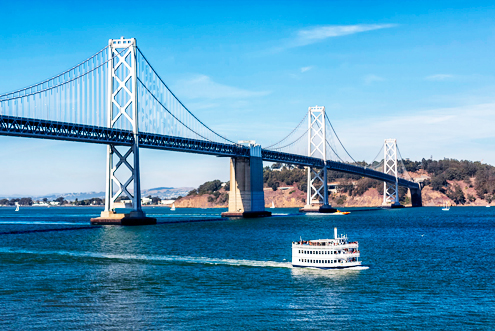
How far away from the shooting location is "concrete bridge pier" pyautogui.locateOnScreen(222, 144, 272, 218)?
99.0 metres

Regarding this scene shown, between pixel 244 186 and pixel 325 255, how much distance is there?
213 ft

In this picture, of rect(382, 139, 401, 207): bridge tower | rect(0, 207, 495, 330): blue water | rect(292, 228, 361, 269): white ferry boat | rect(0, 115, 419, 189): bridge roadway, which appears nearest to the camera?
rect(0, 207, 495, 330): blue water

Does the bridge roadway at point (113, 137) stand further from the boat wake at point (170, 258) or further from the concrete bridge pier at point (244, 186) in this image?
the boat wake at point (170, 258)

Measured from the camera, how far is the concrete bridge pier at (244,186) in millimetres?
99000

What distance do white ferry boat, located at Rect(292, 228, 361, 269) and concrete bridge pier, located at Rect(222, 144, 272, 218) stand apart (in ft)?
206

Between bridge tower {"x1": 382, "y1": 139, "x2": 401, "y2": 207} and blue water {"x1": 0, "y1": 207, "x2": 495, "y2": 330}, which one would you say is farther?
bridge tower {"x1": 382, "y1": 139, "x2": 401, "y2": 207}

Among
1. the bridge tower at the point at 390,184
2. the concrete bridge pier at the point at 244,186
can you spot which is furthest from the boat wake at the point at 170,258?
the bridge tower at the point at 390,184

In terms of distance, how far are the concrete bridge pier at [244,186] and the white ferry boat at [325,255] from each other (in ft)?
206

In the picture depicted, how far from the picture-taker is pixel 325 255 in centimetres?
3456

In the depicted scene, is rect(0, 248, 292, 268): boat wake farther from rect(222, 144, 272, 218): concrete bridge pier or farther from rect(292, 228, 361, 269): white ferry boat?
rect(222, 144, 272, 218): concrete bridge pier

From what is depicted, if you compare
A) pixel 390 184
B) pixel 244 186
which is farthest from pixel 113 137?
pixel 390 184

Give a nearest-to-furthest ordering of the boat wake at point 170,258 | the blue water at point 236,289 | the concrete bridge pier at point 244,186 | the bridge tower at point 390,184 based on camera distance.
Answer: the blue water at point 236,289, the boat wake at point 170,258, the concrete bridge pier at point 244,186, the bridge tower at point 390,184

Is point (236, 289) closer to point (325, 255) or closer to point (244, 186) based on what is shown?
point (325, 255)

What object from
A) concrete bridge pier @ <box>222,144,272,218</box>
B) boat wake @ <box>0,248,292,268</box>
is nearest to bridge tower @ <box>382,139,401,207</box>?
concrete bridge pier @ <box>222,144,272,218</box>
